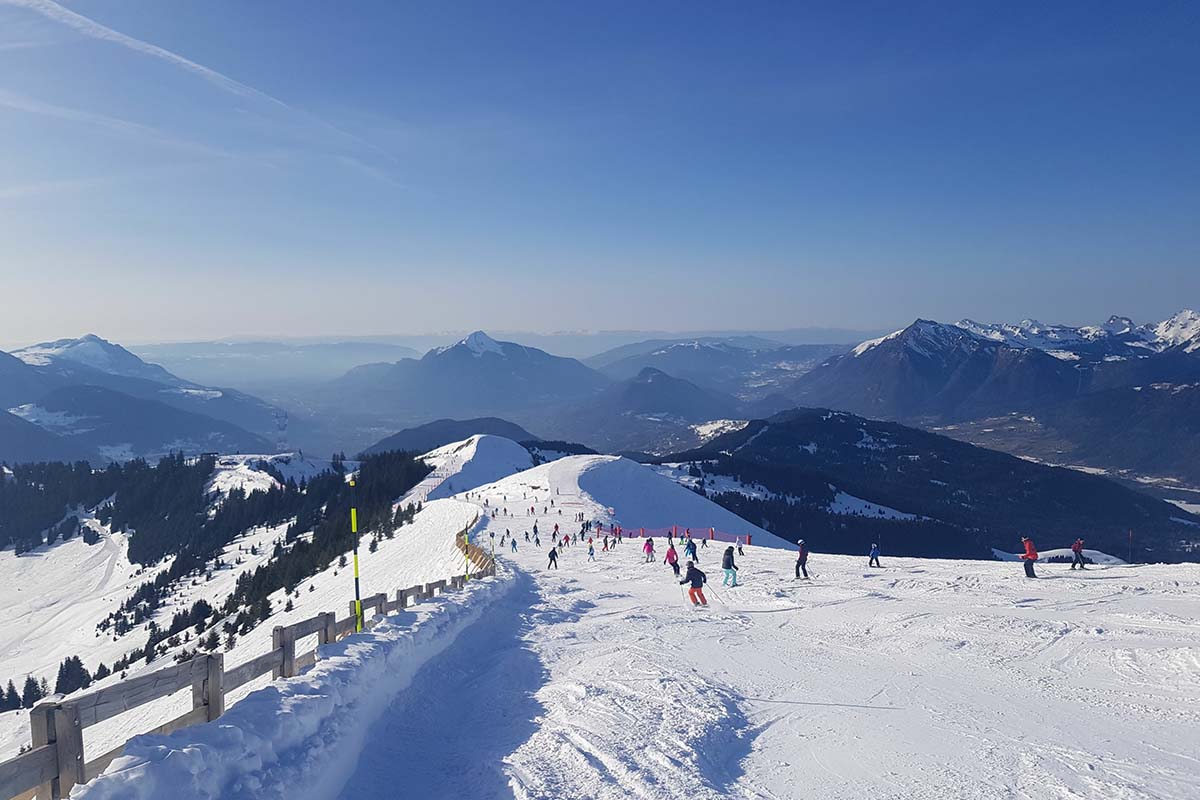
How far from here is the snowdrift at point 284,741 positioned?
244 inches

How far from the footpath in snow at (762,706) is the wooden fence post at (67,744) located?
38 centimetres

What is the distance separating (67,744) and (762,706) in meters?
9.18

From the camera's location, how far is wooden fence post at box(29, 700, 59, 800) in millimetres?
5648

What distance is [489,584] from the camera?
2252 centimetres

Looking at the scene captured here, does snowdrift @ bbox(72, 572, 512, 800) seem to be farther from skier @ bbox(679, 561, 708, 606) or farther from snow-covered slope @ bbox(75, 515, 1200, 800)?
skier @ bbox(679, 561, 708, 606)

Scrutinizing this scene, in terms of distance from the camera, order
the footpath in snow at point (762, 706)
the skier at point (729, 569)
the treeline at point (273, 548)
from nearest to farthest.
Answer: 1. the footpath in snow at point (762, 706)
2. the skier at point (729, 569)
3. the treeline at point (273, 548)

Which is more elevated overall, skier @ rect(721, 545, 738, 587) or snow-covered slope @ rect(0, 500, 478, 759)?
skier @ rect(721, 545, 738, 587)

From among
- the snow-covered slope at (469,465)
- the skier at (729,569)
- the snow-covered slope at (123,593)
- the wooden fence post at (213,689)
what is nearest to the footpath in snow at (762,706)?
the wooden fence post at (213,689)

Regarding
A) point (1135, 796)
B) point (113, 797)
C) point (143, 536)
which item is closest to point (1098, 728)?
point (1135, 796)

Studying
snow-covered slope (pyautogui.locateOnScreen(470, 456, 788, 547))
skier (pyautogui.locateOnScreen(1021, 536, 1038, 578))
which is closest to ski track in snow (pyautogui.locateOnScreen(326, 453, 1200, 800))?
skier (pyautogui.locateOnScreen(1021, 536, 1038, 578))

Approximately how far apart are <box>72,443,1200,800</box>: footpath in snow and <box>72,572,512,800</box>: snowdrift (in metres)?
0.03

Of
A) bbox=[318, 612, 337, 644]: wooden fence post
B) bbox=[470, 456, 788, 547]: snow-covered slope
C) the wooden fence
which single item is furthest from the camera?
bbox=[470, 456, 788, 547]: snow-covered slope

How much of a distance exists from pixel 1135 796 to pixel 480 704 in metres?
9.06

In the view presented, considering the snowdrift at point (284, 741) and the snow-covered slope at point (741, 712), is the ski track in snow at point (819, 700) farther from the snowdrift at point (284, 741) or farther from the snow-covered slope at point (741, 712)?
the snowdrift at point (284, 741)
